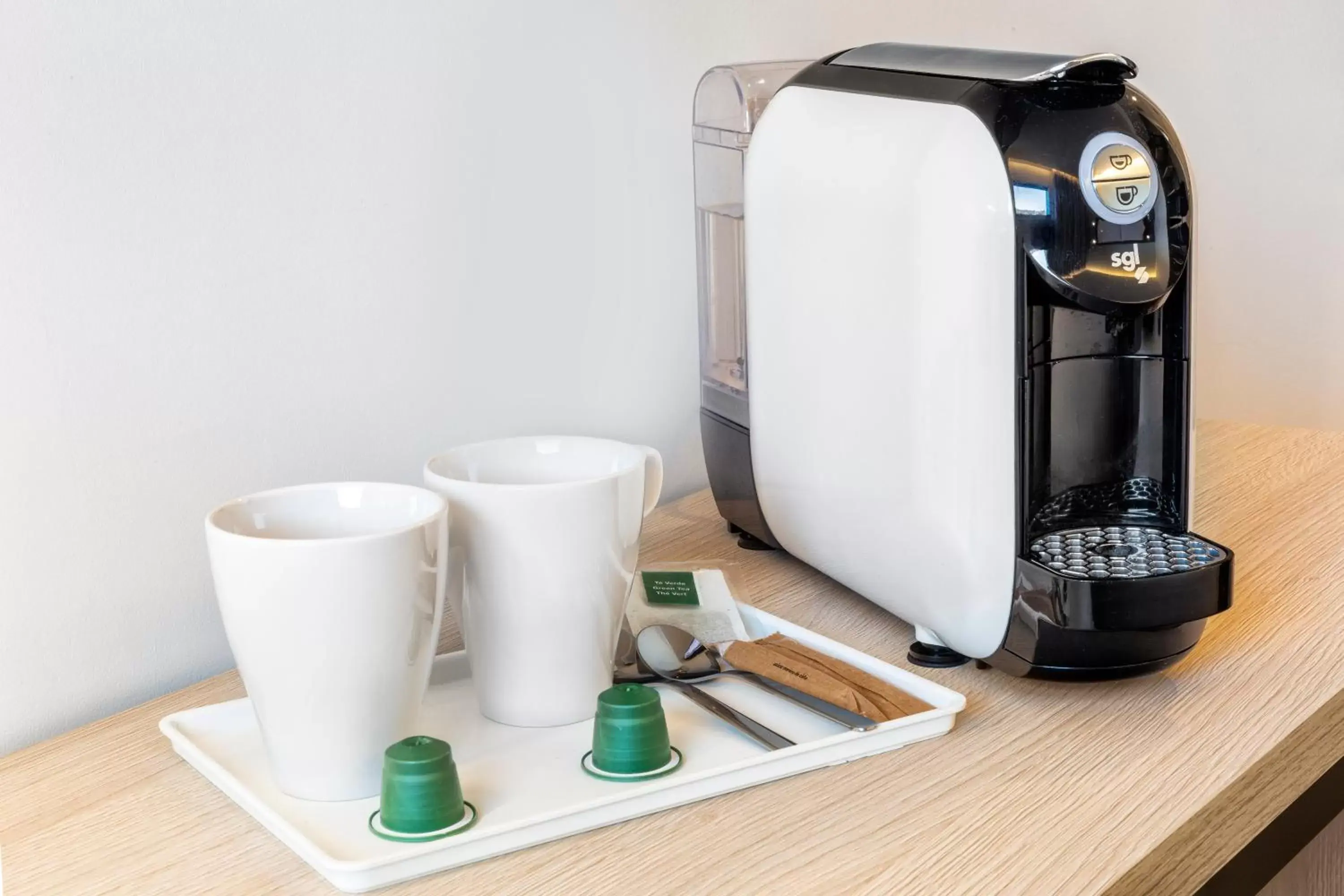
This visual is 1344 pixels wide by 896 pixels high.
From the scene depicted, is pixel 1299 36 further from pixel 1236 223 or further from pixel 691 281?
pixel 691 281

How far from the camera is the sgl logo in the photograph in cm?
59

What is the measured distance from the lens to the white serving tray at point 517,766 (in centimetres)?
49

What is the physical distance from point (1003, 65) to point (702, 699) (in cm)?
34

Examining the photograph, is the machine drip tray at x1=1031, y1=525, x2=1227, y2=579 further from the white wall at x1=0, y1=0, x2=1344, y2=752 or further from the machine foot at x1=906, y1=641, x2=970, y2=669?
Result: the white wall at x1=0, y1=0, x2=1344, y2=752

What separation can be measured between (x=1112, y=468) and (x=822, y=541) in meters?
0.17

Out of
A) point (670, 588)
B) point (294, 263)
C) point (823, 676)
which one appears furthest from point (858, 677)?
point (294, 263)

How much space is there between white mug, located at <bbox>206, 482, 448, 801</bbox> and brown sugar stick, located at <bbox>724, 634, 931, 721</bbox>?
0.57 feet

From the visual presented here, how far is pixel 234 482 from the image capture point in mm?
692

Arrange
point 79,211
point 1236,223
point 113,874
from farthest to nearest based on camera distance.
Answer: point 1236,223, point 79,211, point 113,874

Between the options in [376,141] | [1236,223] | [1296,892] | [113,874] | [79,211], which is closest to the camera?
[113,874]

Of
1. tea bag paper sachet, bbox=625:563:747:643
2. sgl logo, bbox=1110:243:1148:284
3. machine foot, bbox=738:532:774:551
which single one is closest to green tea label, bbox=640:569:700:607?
tea bag paper sachet, bbox=625:563:747:643

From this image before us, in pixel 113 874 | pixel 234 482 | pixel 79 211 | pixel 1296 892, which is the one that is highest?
pixel 79 211

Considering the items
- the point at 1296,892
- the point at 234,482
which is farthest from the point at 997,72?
the point at 1296,892

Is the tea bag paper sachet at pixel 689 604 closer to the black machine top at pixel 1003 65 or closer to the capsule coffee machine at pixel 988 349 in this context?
the capsule coffee machine at pixel 988 349
